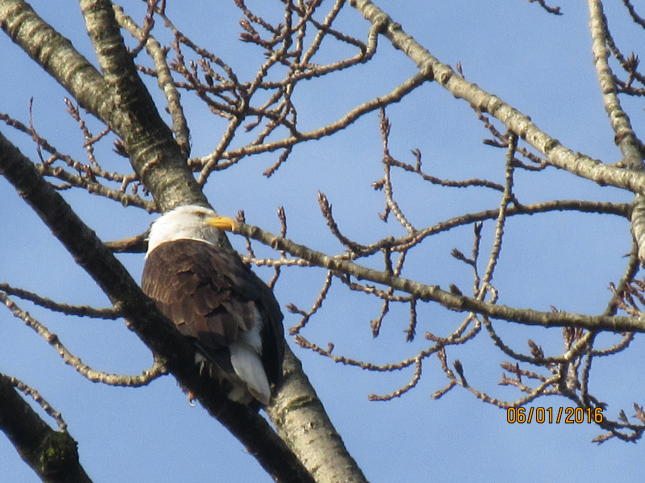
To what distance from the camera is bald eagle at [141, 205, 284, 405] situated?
13.9ft

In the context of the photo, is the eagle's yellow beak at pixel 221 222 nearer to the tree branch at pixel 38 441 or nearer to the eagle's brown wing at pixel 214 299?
the eagle's brown wing at pixel 214 299

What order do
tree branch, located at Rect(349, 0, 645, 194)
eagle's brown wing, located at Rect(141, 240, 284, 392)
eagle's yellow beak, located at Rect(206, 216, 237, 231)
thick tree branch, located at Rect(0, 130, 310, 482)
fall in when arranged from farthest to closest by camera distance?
1. eagle's yellow beak, located at Rect(206, 216, 237, 231)
2. eagle's brown wing, located at Rect(141, 240, 284, 392)
3. tree branch, located at Rect(349, 0, 645, 194)
4. thick tree branch, located at Rect(0, 130, 310, 482)

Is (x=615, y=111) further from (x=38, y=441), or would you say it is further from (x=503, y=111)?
(x=38, y=441)

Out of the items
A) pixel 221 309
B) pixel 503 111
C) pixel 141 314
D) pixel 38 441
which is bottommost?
pixel 38 441

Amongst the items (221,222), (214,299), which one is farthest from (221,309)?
(221,222)

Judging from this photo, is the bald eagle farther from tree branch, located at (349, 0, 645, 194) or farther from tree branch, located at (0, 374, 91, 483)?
tree branch, located at (349, 0, 645, 194)

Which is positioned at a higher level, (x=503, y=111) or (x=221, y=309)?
(x=503, y=111)

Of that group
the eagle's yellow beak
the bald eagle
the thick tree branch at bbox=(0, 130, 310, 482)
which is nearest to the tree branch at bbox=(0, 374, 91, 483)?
the thick tree branch at bbox=(0, 130, 310, 482)

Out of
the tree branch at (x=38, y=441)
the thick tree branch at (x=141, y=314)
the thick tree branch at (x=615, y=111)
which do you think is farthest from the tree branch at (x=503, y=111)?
the tree branch at (x=38, y=441)

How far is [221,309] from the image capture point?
4.63 metres

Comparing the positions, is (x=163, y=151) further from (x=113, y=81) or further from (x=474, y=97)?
(x=474, y=97)

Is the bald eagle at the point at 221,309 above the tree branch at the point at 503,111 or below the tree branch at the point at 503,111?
below

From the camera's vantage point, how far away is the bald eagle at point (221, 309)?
425 cm

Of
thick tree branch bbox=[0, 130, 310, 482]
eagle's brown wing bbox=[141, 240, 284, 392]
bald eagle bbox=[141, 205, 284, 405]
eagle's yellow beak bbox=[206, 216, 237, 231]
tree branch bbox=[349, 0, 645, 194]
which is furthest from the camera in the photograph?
eagle's yellow beak bbox=[206, 216, 237, 231]
